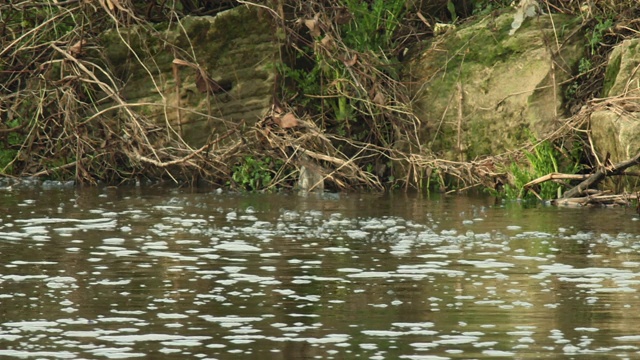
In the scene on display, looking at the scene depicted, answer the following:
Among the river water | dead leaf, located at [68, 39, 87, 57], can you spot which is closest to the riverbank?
dead leaf, located at [68, 39, 87, 57]

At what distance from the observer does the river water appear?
23.5 feet

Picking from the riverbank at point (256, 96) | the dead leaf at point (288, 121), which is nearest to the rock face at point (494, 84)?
the riverbank at point (256, 96)

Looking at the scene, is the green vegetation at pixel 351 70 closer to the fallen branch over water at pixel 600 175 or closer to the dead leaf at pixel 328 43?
the dead leaf at pixel 328 43

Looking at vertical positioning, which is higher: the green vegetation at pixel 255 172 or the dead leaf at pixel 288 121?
the dead leaf at pixel 288 121

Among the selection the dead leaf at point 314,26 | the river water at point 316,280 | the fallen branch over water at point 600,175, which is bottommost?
the river water at point 316,280

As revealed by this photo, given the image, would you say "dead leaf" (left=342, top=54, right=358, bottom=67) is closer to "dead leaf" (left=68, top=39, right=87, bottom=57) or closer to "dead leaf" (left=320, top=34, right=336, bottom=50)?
"dead leaf" (left=320, top=34, right=336, bottom=50)

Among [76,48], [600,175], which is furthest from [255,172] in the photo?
[600,175]

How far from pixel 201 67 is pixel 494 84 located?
3.58 meters

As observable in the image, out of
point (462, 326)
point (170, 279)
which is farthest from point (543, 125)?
point (462, 326)

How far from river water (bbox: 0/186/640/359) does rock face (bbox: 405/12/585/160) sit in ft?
6.23

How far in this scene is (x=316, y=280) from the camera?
9.34 meters

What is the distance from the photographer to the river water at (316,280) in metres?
7.17

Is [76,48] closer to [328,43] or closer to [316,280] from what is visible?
[328,43]

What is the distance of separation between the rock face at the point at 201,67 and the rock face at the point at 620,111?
4084mm
